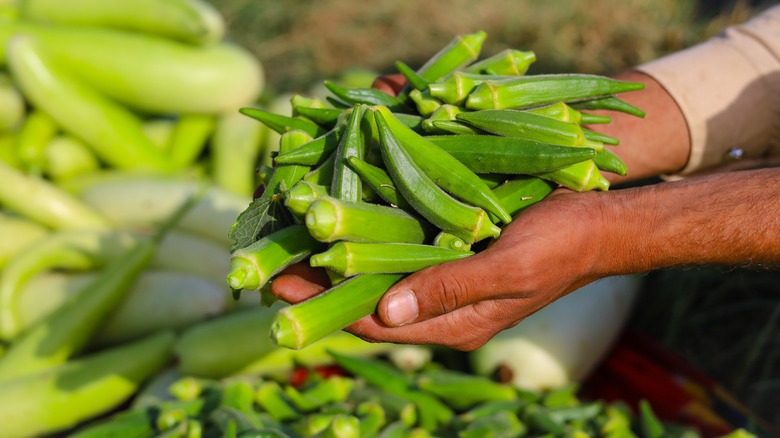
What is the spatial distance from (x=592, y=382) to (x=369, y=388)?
1.31 m

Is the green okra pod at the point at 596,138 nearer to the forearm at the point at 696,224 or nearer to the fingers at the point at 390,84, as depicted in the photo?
the forearm at the point at 696,224

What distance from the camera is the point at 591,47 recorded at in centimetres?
702

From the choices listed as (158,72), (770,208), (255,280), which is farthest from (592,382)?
(158,72)

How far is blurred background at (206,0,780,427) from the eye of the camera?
417cm

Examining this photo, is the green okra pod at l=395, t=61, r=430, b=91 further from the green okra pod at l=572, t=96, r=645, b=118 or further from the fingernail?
the fingernail

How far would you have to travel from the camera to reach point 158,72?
443 cm

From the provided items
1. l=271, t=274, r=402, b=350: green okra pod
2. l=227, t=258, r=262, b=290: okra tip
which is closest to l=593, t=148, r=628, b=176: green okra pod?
l=271, t=274, r=402, b=350: green okra pod

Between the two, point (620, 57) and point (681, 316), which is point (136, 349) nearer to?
point (681, 316)

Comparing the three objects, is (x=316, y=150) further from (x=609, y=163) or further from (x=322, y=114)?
(x=609, y=163)

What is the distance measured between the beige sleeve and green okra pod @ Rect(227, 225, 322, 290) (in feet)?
5.92

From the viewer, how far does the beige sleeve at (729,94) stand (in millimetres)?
2895

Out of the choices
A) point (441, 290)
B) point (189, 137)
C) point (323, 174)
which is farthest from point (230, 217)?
point (441, 290)

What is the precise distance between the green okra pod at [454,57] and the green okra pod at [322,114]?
0.40m

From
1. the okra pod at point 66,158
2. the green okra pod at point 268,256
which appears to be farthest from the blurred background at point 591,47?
the green okra pod at point 268,256
